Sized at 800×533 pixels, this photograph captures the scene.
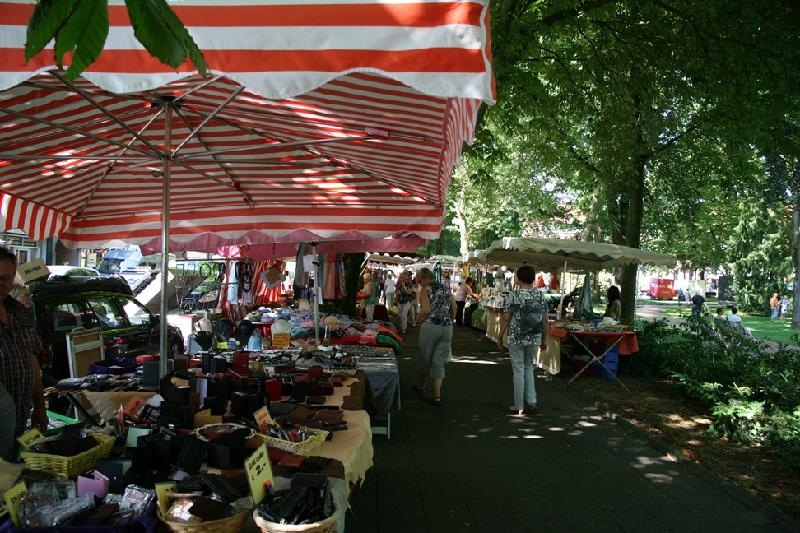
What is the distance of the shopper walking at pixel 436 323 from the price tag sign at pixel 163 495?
6.06 m

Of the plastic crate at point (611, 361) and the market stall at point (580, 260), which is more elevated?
the market stall at point (580, 260)

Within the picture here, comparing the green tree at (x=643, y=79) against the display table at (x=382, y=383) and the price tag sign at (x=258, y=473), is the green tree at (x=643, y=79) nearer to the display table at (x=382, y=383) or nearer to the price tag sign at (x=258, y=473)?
the display table at (x=382, y=383)

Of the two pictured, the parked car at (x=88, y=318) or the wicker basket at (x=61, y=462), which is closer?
the wicker basket at (x=61, y=462)

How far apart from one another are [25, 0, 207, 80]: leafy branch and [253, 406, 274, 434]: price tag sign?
2100 mm

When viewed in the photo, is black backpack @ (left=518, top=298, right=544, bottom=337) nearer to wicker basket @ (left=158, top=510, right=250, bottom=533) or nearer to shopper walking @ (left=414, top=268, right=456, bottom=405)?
shopper walking @ (left=414, top=268, right=456, bottom=405)

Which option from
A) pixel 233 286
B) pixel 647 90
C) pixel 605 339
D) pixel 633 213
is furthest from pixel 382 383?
pixel 633 213

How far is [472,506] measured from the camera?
4.93 m

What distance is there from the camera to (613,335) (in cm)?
1099

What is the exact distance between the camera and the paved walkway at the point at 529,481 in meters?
4.67

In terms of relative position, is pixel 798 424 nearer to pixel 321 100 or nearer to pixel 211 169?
pixel 321 100

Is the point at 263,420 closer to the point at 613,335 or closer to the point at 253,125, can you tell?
the point at 253,125

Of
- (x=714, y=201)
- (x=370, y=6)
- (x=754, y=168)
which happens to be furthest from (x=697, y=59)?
(x=714, y=201)

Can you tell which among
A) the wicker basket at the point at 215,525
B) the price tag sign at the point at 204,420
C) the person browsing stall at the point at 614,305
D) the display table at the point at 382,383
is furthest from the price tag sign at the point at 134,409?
the person browsing stall at the point at 614,305

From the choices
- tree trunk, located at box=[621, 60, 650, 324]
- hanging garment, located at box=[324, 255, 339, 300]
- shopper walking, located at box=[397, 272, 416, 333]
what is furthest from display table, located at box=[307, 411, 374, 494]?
shopper walking, located at box=[397, 272, 416, 333]
